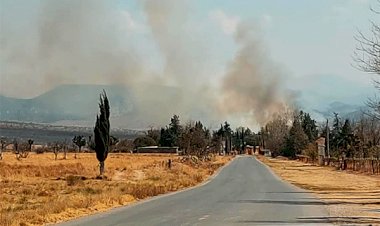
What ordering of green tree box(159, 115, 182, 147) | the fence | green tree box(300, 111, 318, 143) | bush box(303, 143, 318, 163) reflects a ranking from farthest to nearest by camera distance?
green tree box(159, 115, 182, 147) < green tree box(300, 111, 318, 143) < bush box(303, 143, 318, 163) < the fence

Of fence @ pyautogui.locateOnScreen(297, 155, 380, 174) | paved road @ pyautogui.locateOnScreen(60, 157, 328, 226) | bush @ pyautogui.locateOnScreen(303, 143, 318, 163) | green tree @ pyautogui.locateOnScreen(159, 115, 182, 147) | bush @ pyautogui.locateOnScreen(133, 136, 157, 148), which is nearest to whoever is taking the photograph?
paved road @ pyautogui.locateOnScreen(60, 157, 328, 226)

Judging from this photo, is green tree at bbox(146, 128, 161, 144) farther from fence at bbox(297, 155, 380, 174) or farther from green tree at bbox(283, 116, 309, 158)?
fence at bbox(297, 155, 380, 174)

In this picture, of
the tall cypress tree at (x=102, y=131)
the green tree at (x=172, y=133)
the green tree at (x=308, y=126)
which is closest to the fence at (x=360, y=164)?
the tall cypress tree at (x=102, y=131)

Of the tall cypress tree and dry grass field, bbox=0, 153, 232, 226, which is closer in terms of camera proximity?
dry grass field, bbox=0, 153, 232, 226

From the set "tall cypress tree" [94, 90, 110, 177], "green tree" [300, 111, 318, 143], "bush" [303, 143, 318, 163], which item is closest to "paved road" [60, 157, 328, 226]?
"tall cypress tree" [94, 90, 110, 177]

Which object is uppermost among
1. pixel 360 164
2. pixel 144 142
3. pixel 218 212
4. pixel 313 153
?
pixel 144 142

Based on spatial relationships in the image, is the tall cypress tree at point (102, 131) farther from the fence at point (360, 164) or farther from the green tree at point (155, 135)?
the green tree at point (155, 135)

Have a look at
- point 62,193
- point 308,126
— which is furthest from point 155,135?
point 62,193

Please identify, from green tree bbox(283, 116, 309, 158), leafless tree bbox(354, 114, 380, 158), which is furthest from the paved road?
green tree bbox(283, 116, 309, 158)

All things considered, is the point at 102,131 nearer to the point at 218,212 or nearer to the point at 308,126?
the point at 218,212

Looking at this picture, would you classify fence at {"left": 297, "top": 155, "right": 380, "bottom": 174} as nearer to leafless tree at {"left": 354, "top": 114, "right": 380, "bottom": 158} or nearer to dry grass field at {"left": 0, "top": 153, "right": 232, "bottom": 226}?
leafless tree at {"left": 354, "top": 114, "right": 380, "bottom": 158}

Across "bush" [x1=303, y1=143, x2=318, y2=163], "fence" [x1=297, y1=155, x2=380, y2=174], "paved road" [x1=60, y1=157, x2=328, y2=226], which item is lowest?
"paved road" [x1=60, y1=157, x2=328, y2=226]

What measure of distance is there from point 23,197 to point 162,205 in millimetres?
8211

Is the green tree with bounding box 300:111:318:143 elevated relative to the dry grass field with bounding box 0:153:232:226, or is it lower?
elevated
